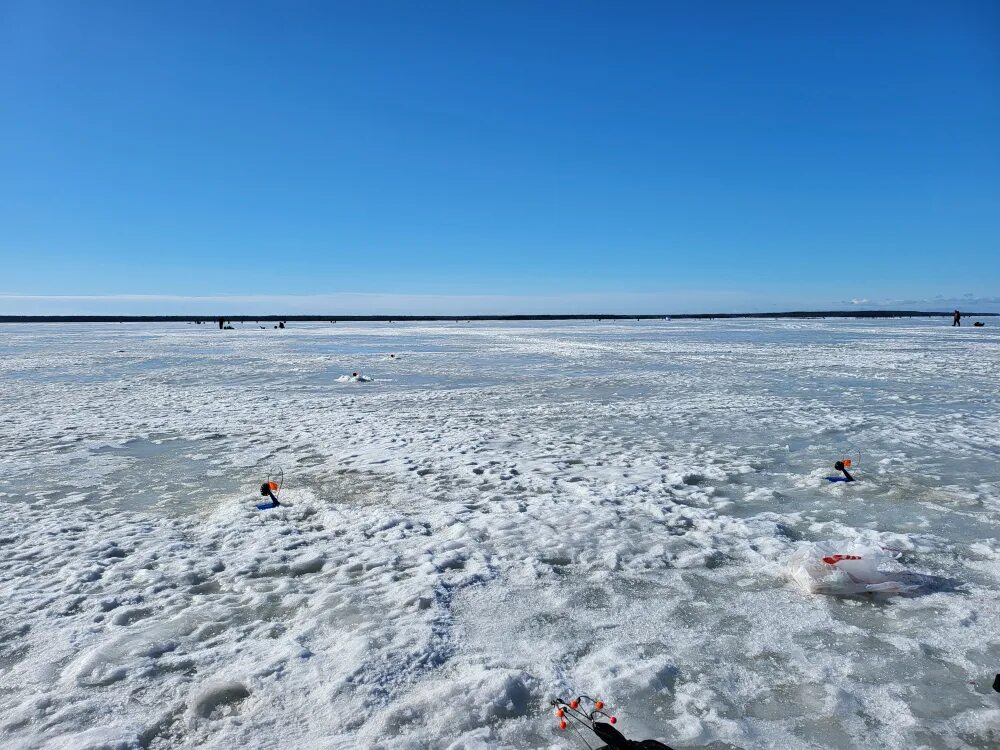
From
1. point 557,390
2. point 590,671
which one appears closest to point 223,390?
point 557,390

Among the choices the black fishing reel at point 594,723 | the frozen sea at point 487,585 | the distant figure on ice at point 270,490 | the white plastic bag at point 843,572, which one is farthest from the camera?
the distant figure on ice at point 270,490

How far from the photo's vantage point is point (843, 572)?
4066 mm

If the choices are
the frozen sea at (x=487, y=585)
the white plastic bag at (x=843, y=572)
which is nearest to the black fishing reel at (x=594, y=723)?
the frozen sea at (x=487, y=585)

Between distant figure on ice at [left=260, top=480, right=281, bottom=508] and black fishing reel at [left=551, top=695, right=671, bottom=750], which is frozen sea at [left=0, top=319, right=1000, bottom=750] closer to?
black fishing reel at [left=551, top=695, right=671, bottom=750]

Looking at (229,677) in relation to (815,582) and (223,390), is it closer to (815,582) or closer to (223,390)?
(815,582)

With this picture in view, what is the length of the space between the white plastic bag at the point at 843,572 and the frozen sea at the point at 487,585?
0.09 metres

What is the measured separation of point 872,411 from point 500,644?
9.82 m

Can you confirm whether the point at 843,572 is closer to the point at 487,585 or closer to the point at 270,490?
the point at 487,585

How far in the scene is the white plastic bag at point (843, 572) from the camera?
158 inches

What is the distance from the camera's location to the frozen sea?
288 centimetres

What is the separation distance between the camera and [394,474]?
702cm

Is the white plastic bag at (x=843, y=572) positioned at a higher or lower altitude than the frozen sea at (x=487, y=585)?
higher

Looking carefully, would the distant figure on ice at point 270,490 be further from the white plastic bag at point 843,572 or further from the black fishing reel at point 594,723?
the white plastic bag at point 843,572

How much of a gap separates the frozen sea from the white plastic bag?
9cm
